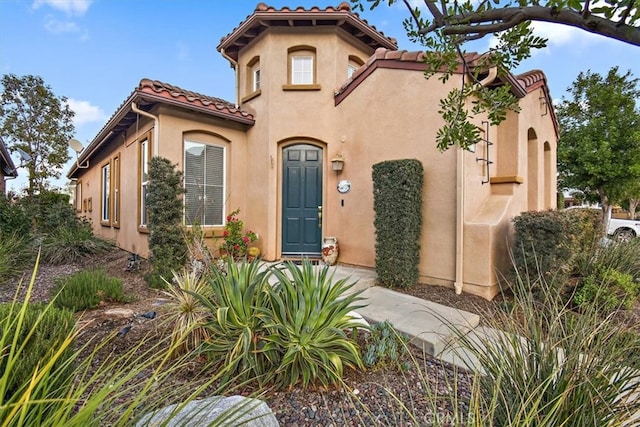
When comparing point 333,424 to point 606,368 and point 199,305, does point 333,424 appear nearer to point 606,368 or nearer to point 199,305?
point 606,368

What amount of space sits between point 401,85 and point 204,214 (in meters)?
4.94

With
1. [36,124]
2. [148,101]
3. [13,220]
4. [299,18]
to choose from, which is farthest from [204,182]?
[36,124]

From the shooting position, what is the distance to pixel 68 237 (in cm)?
753

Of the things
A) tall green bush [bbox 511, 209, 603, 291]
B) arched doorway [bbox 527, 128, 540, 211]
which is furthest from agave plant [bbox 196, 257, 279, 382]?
arched doorway [bbox 527, 128, 540, 211]

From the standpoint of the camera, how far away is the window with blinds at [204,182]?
267 inches

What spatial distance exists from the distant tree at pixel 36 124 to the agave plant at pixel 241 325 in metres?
17.7

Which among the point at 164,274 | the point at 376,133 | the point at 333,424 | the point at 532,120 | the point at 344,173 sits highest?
the point at 532,120

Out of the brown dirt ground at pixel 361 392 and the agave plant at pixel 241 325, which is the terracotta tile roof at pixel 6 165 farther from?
the agave plant at pixel 241 325

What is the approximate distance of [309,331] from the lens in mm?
2551

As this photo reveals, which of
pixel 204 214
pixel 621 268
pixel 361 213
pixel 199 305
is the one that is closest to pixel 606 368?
pixel 199 305

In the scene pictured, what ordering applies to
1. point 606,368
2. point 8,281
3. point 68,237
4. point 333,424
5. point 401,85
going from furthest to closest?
point 68,237
point 401,85
point 8,281
point 333,424
point 606,368

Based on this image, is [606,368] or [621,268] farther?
[621,268]

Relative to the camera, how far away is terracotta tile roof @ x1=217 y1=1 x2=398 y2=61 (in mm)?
6707

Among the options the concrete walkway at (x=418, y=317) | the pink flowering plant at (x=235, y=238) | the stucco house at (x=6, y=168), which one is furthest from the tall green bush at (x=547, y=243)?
the stucco house at (x=6, y=168)
